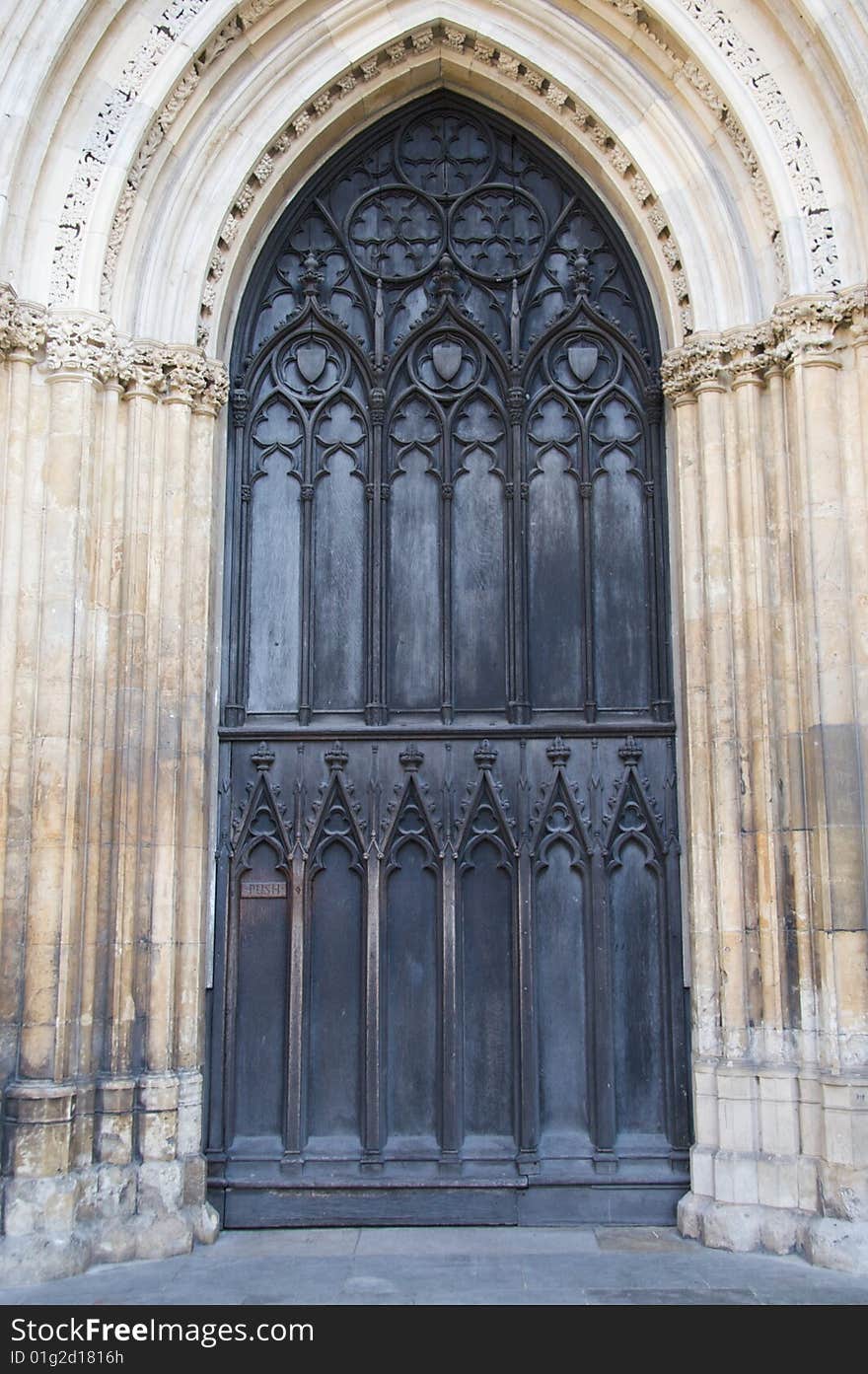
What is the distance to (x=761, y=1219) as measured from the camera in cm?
688

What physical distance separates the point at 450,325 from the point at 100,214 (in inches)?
95.0

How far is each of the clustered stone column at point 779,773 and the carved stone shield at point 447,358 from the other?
5.13 feet

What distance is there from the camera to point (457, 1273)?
6504mm

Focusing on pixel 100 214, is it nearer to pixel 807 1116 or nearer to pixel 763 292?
pixel 763 292

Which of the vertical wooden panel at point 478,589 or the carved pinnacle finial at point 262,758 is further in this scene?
the vertical wooden panel at point 478,589

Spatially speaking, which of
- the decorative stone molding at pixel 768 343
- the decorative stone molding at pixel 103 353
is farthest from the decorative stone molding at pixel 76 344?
the decorative stone molding at pixel 768 343

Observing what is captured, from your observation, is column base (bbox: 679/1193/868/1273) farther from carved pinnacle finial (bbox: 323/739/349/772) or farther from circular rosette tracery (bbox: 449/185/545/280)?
circular rosette tracery (bbox: 449/185/545/280)

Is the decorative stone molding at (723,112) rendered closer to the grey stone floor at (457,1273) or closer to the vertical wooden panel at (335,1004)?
the vertical wooden panel at (335,1004)

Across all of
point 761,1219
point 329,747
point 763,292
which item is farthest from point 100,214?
point 761,1219

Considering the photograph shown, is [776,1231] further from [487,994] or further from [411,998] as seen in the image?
[411,998]

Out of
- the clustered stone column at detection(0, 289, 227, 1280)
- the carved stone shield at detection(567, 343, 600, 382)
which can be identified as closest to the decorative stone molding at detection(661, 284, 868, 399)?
the carved stone shield at detection(567, 343, 600, 382)

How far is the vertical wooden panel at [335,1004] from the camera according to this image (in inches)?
304

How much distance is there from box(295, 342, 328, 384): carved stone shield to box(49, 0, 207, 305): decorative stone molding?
1660 millimetres

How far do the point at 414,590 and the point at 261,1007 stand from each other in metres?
2.90
